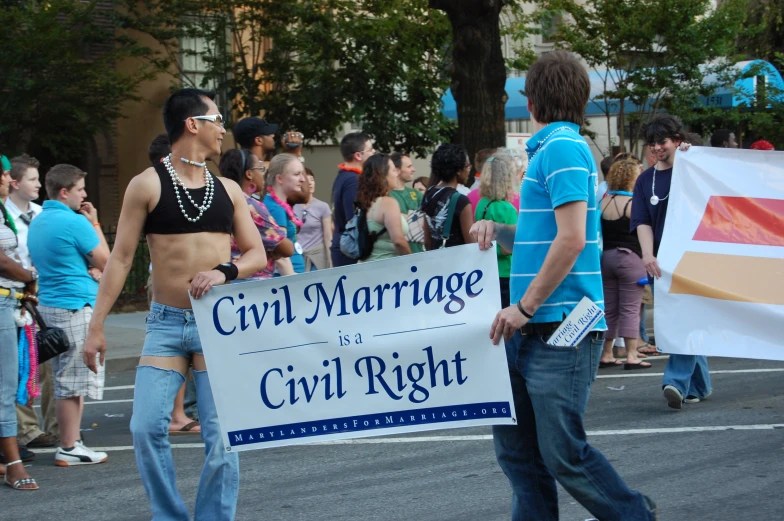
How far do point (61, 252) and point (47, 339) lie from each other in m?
0.68

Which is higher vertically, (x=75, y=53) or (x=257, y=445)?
(x=75, y=53)

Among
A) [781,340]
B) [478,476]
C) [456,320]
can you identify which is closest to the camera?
[456,320]

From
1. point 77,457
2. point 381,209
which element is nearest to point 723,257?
Result: point 381,209

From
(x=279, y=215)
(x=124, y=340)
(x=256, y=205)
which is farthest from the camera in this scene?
(x=124, y=340)

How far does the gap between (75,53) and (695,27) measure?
11.3 metres

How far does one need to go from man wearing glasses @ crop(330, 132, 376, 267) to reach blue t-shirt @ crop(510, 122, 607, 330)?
4913 mm

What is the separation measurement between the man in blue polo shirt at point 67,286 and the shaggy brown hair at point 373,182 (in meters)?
2.04

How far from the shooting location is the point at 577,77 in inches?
153

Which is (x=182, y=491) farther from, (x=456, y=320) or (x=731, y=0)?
(x=731, y=0)

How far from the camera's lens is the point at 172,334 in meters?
4.44

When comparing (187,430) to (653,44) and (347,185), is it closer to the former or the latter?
(347,185)

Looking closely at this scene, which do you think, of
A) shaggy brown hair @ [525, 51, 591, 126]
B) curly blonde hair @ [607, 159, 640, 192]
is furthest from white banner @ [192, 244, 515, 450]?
curly blonde hair @ [607, 159, 640, 192]

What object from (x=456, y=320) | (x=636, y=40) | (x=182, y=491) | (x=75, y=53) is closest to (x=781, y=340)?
Result: (x=456, y=320)

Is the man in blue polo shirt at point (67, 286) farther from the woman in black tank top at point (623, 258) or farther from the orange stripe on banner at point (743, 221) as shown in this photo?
the woman in black tank top at point (623, 258)
